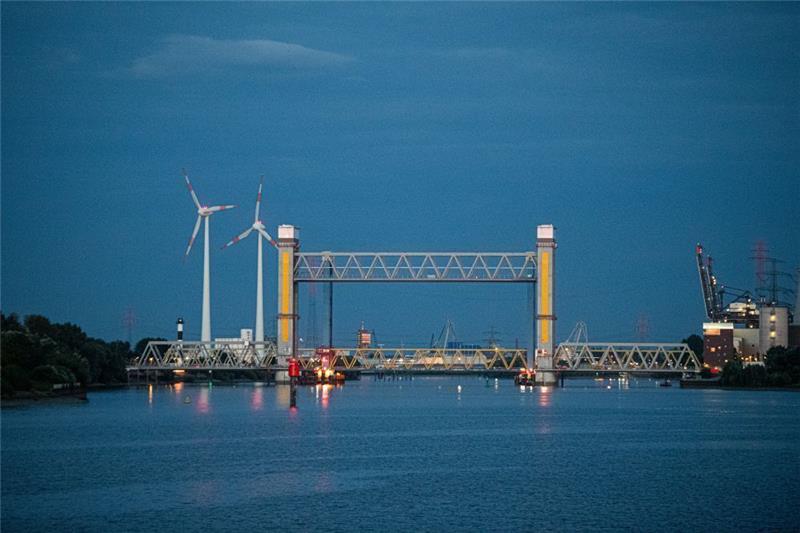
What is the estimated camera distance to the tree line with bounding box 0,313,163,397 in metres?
95.2

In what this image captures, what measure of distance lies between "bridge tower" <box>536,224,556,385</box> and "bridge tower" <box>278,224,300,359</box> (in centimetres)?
2360

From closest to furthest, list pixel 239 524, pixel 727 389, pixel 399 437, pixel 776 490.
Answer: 1. pixel 239 524
2. pixel 776 490
3. pixel 399 437
4. pixel 727 389

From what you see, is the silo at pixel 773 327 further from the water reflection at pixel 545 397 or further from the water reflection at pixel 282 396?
the water reflection at pixel 282 396

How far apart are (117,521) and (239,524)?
3.51m

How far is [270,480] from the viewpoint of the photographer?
47.5 meters

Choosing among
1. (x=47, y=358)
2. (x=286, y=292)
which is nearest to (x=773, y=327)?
(x=286, y=292)

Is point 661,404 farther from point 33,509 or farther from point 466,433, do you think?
point 33,509

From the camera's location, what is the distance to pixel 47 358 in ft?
341

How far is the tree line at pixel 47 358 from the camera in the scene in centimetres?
9519

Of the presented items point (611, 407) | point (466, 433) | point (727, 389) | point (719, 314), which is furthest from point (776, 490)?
point (719, 314)

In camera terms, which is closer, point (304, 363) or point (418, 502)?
point (418, 502)

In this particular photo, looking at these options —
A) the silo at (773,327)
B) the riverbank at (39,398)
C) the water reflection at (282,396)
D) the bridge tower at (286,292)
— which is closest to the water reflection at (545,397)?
the water reflection at (282,396)

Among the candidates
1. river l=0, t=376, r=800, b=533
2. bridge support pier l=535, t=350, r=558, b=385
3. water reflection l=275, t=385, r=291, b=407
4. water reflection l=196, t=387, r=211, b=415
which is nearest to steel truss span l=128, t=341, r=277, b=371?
water reflection l=275, t=385, r=291, b=407

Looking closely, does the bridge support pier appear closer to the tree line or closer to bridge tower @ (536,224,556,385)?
bridge tower @ (536,224,556,385)
